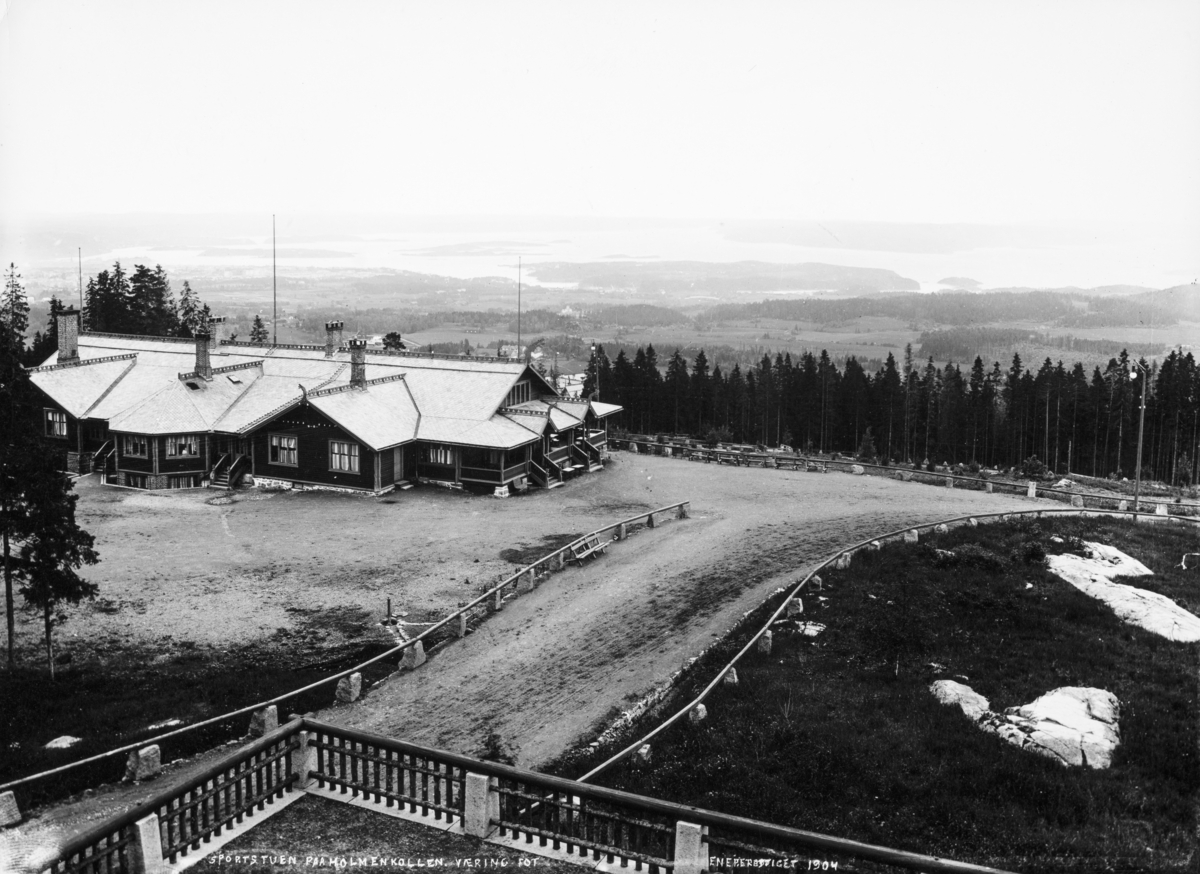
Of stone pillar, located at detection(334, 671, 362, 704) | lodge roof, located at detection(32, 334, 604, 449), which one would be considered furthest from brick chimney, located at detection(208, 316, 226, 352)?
stone pillar, located at detection(334, 671, 362, 704)

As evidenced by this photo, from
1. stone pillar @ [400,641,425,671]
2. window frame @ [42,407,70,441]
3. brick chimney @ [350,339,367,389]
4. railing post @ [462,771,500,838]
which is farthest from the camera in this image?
window frame @ [42,407,70,441]

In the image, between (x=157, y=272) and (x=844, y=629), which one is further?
(x=157, y=272)

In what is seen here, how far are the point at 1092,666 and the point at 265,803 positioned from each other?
19.1m

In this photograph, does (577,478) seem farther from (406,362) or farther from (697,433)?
(697,433)

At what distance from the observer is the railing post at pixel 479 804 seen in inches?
505

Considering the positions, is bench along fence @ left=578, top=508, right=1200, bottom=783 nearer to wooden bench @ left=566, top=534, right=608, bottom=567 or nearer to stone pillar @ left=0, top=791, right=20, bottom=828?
wooden bench @ left=566, top=534, right=608, bottom=567

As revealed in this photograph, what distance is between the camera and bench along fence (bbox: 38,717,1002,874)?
37.8 feet

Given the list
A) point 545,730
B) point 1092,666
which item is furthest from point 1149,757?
point 545,730

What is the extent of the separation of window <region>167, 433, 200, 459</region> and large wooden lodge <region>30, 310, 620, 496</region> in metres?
0.05

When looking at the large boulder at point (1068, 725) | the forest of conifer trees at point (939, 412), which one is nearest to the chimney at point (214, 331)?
the forest of conifer trees at point (939, 412)

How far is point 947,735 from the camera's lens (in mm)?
19391

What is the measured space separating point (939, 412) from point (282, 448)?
2240 inches

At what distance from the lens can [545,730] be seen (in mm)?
21109

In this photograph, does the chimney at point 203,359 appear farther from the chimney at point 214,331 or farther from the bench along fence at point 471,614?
the bench along fence at point 471,614
